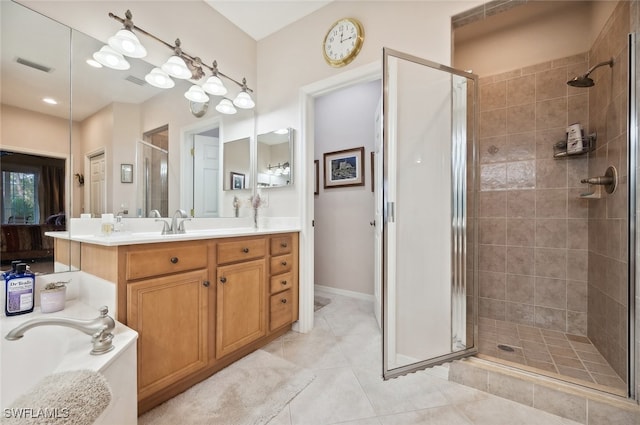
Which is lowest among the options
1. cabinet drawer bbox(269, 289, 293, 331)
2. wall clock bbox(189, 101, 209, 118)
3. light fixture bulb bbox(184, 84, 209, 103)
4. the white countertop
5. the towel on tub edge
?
cabinet drawer bbox(269, 289, 293, 331)

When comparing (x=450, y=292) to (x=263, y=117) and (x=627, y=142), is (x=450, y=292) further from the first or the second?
(x=263, y=117)

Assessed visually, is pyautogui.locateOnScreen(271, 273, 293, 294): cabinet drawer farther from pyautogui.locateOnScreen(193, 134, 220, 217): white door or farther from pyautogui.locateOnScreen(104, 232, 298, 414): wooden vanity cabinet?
pyautogui.locateOnScreen(193, 134, 220, 217): white door

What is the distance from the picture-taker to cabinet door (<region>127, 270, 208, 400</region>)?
1.22 meters

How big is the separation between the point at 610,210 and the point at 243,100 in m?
2.87

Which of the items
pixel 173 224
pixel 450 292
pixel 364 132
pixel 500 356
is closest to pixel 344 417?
pixel 450 292

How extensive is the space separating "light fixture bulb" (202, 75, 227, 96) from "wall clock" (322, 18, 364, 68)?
3.03ft

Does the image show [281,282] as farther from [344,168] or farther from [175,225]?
[344,168]

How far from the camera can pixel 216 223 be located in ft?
7.36

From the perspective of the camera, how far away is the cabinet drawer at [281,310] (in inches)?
77.7

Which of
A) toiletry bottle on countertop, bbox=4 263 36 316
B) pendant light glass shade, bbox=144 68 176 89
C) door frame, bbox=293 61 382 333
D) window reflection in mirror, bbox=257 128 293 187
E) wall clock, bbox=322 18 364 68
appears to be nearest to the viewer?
toiletry bottle on countertop, bbox=4 263 36 316

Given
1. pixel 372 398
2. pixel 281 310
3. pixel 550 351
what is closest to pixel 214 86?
pixel 281 310

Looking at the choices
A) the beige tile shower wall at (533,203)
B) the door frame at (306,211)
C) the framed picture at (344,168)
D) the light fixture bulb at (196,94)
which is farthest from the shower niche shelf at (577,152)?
the light fixture bulb at (196,94)

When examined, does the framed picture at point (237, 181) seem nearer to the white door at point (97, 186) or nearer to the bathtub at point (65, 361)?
the white door at point (97, 186)

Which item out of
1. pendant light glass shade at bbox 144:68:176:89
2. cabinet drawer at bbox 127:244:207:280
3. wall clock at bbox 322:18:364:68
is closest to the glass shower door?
wall clock at bbox 322:18:364:68
